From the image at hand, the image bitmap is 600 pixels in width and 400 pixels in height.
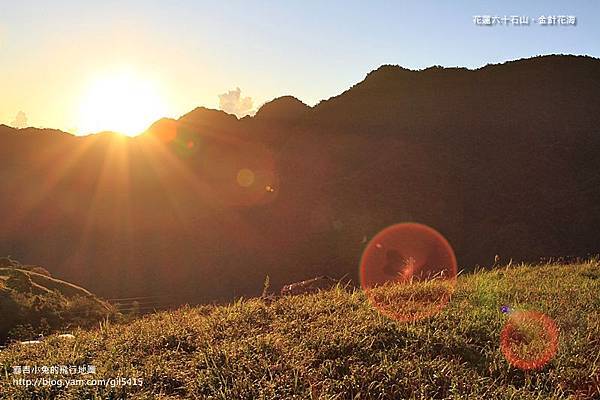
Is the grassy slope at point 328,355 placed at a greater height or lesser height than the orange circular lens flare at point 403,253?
greater

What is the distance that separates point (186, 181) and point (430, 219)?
3100 cm

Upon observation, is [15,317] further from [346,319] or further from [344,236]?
[344,236]

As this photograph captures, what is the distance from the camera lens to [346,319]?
214 inches

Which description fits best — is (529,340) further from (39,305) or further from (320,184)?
(320,184)

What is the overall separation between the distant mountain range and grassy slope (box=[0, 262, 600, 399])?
1236 inches

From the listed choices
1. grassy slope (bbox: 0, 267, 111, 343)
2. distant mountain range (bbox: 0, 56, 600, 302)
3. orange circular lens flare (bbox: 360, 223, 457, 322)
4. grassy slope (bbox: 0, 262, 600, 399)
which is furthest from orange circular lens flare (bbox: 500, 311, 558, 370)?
distant mountain range (bbox: 0, 56, 600, 302)

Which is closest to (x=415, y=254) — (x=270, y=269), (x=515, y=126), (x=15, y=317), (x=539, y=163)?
(x=270, y=269)

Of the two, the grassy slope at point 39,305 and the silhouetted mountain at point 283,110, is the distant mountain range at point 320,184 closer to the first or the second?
the silhouetted mountain at point 283,110

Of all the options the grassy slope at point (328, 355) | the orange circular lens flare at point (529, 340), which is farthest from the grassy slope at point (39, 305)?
the orange circular lens flare at point (529, 340)

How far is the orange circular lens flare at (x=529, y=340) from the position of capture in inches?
171

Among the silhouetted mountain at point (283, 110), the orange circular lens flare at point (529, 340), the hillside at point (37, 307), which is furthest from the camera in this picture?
the silhouetted mountain at point (283, 110)

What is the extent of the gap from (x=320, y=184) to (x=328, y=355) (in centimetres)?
4924

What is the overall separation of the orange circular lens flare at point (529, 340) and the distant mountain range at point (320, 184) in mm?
32185

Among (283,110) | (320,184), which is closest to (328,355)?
(320,184)
